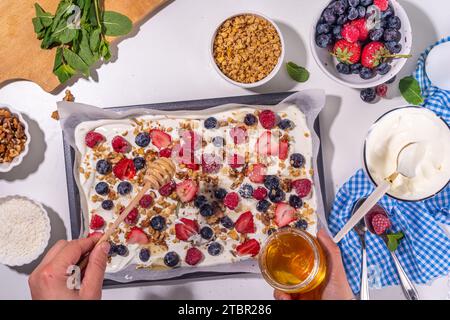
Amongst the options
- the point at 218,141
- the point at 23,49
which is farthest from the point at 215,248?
the point at 23,49

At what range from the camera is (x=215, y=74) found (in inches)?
49.3

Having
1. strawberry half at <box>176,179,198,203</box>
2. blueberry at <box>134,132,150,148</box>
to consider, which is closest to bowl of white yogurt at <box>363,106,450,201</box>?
strawberry half at <box>176,179,198,203</box>

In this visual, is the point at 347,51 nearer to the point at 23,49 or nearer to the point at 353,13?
the point at 353,13

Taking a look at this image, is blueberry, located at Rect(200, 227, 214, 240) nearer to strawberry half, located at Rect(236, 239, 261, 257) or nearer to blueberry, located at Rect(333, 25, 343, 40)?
strawberry half, located at Rect(236, 239, 261, 257)

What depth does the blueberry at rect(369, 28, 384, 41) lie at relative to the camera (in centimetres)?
112

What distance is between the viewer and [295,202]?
118cm

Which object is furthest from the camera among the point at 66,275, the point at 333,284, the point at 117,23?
the point at 117,23

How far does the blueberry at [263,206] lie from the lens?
3.89 ft

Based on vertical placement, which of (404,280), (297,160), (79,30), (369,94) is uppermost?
(79,30)

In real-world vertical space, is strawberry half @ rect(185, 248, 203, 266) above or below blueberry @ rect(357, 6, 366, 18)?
below

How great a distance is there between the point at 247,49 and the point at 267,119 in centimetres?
17

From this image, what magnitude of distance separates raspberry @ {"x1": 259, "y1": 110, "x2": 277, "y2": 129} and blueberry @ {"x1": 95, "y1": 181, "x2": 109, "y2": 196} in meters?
0.39
